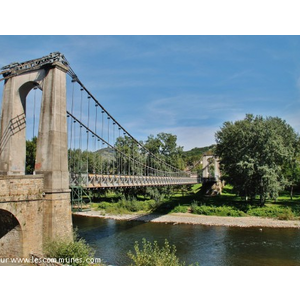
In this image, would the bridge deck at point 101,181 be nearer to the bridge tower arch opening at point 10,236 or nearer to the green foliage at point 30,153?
the bridge tower arch opening at point 10,236

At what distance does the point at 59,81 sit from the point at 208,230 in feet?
49.2

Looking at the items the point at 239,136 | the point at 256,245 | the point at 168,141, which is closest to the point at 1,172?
the point at 256,245

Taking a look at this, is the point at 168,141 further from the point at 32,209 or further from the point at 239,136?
the point at 32,209

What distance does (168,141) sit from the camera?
4144 cm

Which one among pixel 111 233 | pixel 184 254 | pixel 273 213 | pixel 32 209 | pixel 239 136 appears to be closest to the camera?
pixel 32 209

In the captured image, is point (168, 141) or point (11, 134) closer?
point (11, 134)

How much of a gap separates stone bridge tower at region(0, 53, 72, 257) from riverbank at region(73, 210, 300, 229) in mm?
14894

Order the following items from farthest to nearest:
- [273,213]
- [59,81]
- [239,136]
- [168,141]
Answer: [168,141]
[239,136]
[273,213]
[59,81]

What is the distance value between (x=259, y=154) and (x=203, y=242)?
37.5 ft

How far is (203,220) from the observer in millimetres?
23828

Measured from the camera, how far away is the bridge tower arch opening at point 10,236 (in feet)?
29.9

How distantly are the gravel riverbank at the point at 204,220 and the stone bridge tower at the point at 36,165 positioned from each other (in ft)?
48.9

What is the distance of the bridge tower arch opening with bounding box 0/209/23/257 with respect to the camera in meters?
9.12

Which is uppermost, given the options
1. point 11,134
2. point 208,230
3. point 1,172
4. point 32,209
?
point 11,134
